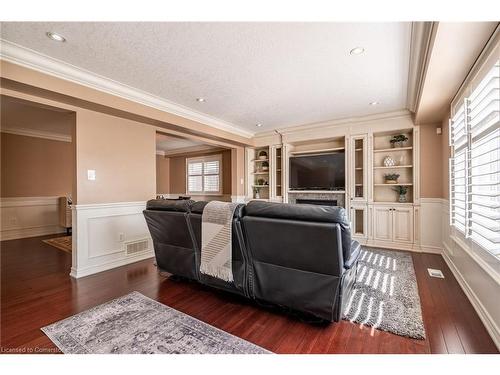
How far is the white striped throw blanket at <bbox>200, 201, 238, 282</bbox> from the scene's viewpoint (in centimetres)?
208

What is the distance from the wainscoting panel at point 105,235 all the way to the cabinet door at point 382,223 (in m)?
4.09

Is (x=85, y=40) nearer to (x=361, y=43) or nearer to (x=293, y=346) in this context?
(x=361, y=43)

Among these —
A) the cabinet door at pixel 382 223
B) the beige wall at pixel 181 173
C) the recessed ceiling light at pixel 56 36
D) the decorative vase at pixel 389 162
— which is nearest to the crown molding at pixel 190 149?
the beige wall at pixel 181 173

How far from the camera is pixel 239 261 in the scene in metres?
2.16

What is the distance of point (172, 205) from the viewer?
248cm

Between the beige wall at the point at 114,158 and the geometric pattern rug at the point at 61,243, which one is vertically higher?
the beige wall at the point at 114,158

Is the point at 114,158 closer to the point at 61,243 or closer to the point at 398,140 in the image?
the point at 61,243

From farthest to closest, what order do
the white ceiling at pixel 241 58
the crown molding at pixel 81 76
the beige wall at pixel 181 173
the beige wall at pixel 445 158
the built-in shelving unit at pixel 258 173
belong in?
1. the beige wall at pixel 181 173
2. the built-in shelving unit at pixel 258 173
3. the beige wall at pixel 445 158
4. the crown molding at pixel 81 76
5. the white ceiling at pixel 241 58

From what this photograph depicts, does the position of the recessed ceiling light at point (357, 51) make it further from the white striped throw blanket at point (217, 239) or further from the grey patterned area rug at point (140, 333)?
the grey patterned area rug at point (140, 333)

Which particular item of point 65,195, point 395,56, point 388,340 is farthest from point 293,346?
point 65,195

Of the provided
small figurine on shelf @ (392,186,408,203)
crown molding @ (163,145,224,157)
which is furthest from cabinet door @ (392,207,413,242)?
crown molding @ (163,145,224,157)

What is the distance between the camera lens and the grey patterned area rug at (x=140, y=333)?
1576 millimetres

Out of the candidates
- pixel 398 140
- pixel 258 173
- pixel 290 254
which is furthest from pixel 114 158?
pixel 398 140

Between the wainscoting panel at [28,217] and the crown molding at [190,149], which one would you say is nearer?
the wainscoting panel at [28,217]
